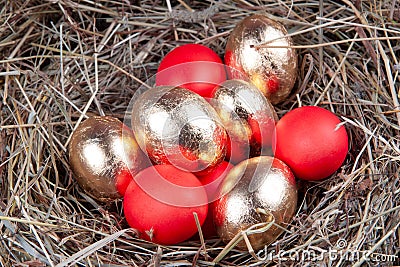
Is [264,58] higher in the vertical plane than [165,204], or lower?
higher

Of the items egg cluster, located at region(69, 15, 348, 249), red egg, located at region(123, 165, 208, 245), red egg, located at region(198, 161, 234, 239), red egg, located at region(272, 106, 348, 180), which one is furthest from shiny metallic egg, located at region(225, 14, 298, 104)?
red egg, located at region(123, 165, 208, 245)

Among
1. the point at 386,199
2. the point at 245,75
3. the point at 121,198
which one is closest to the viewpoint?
the point at 386,199

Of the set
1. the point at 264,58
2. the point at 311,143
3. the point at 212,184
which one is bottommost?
the point at 212,184

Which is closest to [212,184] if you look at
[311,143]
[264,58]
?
[311,143]

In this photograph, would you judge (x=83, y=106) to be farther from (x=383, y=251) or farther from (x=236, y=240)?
(x=383, y=251)

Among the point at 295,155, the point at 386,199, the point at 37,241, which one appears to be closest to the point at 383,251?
the point at 386,199

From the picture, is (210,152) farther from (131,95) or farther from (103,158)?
(131,95)

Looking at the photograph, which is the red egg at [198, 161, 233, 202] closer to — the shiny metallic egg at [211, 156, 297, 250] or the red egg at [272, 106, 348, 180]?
the shiny metallic egg at [211, 156, 297, 250]
